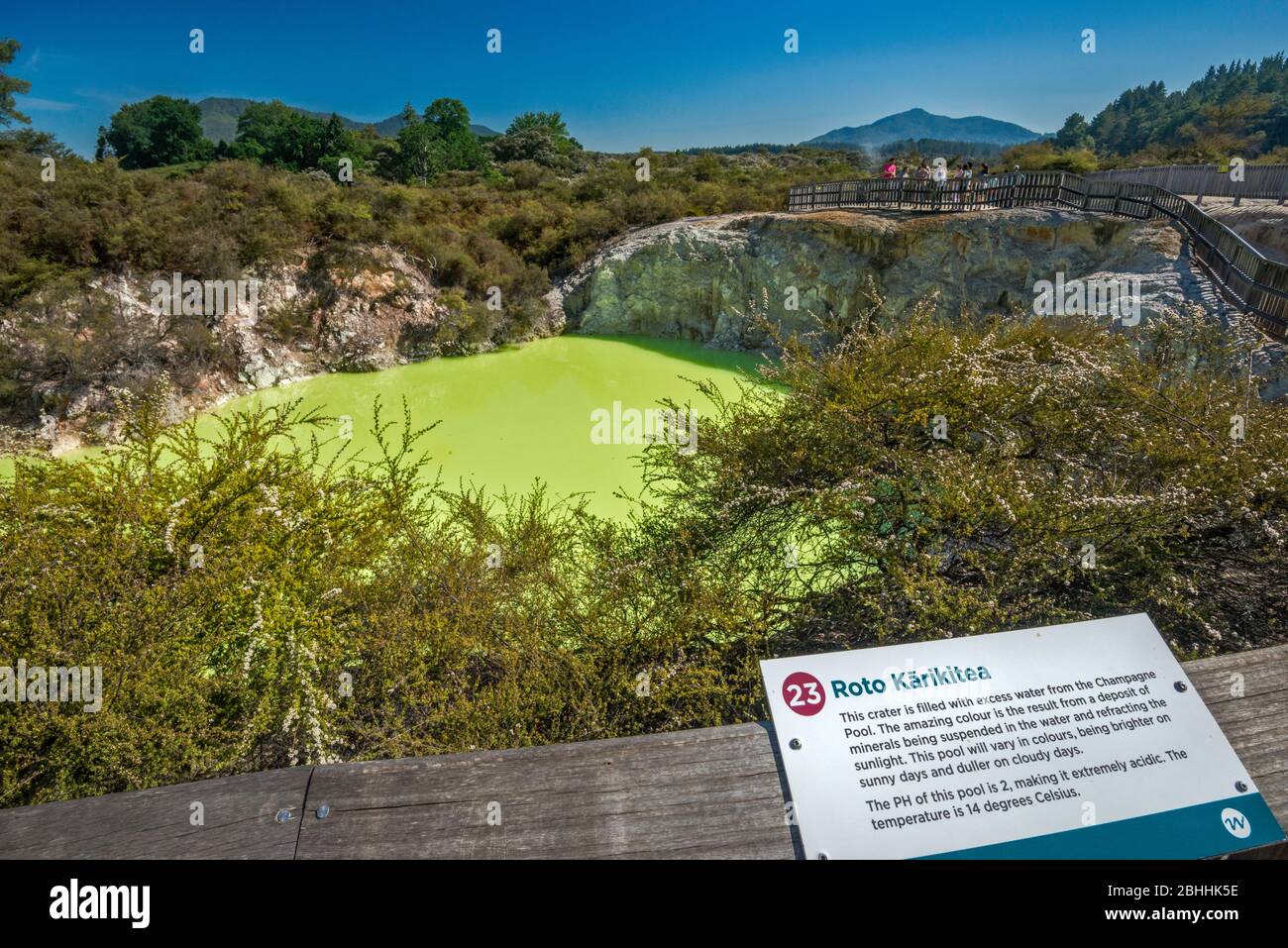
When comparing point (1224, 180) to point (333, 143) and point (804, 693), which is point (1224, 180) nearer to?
point (804, 693)

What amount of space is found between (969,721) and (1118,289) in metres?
14.3

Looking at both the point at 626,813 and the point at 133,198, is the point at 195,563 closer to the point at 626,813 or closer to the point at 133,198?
the point at 626,813

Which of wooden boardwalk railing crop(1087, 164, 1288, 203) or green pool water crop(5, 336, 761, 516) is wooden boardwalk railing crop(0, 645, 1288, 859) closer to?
green pool water crop(5, 336, 761, 516)

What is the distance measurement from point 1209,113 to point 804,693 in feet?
291

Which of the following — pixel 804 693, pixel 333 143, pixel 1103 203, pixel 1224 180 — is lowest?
pixel 804 693

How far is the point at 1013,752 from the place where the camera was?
6.05 feet

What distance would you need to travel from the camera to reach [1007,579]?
431 cm

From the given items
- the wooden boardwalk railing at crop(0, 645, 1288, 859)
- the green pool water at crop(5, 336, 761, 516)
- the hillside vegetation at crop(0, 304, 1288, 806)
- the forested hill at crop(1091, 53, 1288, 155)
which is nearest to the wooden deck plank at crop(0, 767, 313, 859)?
the wooden boardwalk railing at crop(0, 645, 1288, 859)

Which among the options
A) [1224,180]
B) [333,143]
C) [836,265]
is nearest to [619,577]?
[836,265]

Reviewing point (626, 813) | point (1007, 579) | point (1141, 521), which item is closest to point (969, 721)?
point (626, 813)

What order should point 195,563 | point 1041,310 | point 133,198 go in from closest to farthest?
point 195,563 < point 1041,310 < point 133,198

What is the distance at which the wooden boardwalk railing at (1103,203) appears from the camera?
30.8ft

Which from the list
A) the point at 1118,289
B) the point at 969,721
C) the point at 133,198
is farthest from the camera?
the point at 133,198

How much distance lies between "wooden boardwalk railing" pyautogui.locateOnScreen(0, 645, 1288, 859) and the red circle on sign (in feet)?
0.44
